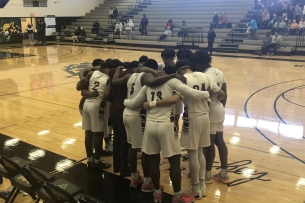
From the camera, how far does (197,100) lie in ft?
12.2

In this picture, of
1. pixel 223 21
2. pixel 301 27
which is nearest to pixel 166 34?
pixel 223 21

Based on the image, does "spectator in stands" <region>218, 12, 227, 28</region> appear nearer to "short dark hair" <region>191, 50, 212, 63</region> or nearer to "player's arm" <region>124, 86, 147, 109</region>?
"short dark hair" <region>191, 50, 212, 63</region>

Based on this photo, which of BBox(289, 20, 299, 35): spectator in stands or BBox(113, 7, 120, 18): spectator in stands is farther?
BBox(113, 7, 120, 18): spectator in stands

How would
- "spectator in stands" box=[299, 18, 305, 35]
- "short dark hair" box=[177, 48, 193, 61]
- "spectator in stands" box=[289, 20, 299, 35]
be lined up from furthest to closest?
"spectator in stands" box=[289, 20, 299, 35] < "spectator in stands" box=[299, 18, 305, 35] < "short dark hair" box=[177, 48, 193, 61]

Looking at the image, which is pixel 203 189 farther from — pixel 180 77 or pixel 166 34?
pixel 166 34

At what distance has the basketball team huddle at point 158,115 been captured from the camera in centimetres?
355

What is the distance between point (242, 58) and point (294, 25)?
421cm

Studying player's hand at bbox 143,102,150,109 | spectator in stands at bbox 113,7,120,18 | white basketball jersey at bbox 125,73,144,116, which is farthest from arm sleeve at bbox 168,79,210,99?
spectator in stands at bbox 113,7,120,18

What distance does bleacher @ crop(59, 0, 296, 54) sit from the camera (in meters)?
20.0

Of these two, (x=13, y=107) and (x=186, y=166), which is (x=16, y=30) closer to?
(x=13, y=107)

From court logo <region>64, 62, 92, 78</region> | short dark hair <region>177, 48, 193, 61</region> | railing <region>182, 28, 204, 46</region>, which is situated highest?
railing <region>182, 28, 204, 46</region>

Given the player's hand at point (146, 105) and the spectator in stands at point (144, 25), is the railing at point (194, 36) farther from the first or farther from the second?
the player's hand at point (146, 105)

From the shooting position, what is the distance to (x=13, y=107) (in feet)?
26.9

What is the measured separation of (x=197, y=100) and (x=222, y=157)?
1062 millimetres
